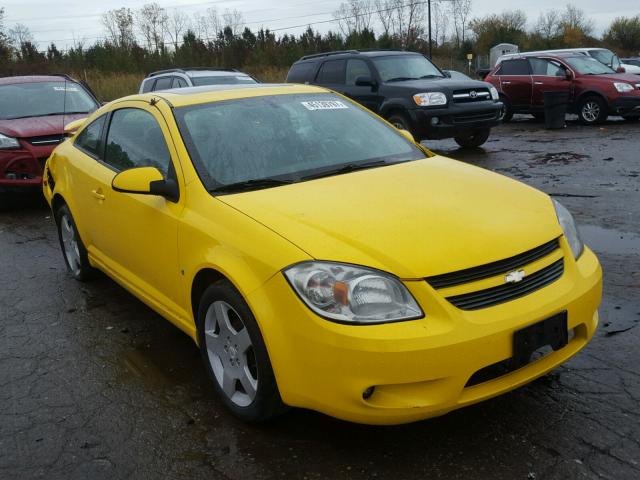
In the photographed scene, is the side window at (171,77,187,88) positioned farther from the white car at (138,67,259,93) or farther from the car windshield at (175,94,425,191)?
the car windshield at (175,94,425,191)

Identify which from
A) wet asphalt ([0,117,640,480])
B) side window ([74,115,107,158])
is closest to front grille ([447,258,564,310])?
wet asphalt ([0,117,640,480])

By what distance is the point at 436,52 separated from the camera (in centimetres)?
6012

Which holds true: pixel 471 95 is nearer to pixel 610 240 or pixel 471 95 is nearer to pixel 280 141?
pixel 610 240

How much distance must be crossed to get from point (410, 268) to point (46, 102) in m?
8.41

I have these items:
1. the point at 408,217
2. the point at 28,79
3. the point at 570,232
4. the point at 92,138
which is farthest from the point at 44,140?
the point at 570,232

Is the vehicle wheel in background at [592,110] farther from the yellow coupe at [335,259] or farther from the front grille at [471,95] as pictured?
the yellow coupe at [335,259]

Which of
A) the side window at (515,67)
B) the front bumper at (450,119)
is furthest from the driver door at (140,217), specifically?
the side window at (515,67)

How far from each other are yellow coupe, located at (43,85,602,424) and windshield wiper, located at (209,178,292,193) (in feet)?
0.04

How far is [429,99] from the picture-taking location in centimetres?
1093

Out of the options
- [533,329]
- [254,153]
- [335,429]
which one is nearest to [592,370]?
[533,329]

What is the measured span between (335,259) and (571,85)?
14.5 m

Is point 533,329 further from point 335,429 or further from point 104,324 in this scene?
point 104,324

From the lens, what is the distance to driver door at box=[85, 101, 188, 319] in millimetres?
3521

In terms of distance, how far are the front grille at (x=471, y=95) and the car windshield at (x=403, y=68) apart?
1.01 meters
